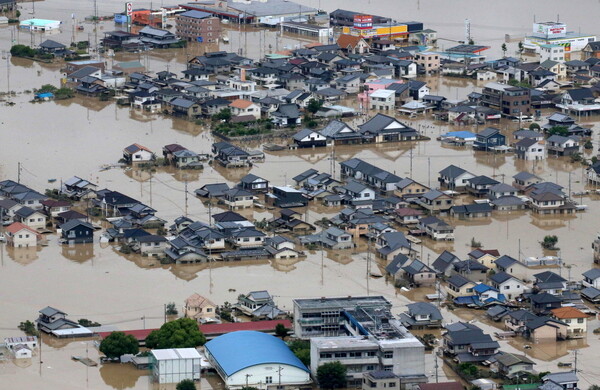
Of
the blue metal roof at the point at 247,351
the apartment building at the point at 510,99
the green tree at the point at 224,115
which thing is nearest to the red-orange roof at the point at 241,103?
the green tree at the point at 224,115

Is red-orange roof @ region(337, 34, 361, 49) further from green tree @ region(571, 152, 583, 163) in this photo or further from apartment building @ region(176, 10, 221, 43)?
green tree @ region(571, 152, 583, 163)

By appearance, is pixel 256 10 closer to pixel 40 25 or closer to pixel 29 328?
pixel 40 25

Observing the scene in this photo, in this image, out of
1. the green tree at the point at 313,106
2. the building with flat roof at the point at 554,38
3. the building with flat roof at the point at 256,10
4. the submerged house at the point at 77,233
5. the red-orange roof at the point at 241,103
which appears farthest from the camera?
the building with flat roof at the point at 256,10

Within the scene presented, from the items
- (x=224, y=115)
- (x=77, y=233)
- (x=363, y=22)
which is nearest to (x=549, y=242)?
(x=77, y=233)

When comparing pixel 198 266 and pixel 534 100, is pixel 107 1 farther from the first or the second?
pixel 198 266

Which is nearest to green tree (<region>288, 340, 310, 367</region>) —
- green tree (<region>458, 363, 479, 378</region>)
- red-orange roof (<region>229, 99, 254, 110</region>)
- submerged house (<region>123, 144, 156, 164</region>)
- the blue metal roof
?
the blue metal roof

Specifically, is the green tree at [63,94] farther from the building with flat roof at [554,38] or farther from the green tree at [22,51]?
the building with flat roof at [554,38]
